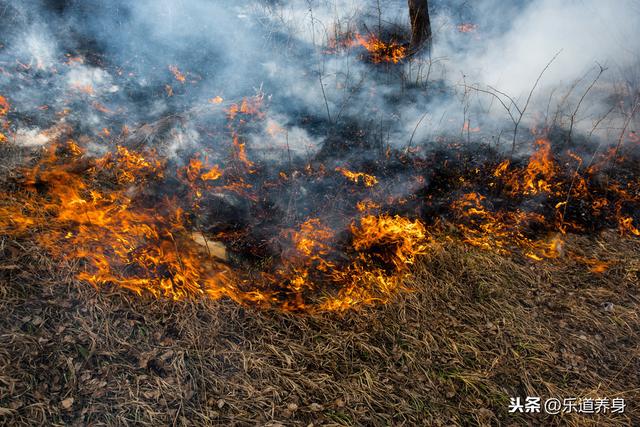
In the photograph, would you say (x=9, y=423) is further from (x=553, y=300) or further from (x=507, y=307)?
(x=553, y=300)

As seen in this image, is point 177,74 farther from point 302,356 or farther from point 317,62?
point 302,356

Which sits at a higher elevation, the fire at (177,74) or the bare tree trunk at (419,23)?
the bare tree trunk at (419,23)

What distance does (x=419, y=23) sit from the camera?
5523 mm

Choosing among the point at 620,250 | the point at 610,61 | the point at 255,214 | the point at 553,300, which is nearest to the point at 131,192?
the point at 255,214

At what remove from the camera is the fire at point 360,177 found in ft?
12.5

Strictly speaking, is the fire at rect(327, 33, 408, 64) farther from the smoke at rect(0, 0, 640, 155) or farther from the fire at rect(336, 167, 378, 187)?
the fire at rect(336, 167, 378, 187)

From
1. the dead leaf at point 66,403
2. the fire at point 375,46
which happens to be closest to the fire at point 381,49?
the fire at point 375,46

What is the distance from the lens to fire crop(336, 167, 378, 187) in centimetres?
381

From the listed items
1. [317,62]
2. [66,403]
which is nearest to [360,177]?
[317,62]

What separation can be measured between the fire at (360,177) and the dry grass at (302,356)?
3.78 ft

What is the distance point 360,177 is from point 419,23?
3106mm

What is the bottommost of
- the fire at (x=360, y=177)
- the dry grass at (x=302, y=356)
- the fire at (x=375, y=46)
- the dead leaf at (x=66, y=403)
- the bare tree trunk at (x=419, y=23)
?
the dead leaf at (x=66, y=403)

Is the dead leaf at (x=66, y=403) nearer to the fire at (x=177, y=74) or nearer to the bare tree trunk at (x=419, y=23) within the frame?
the fire at (x=177, y=74)

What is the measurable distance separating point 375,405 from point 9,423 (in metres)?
1.95
